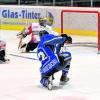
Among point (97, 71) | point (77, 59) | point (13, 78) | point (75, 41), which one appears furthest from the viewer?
point (75, 41)

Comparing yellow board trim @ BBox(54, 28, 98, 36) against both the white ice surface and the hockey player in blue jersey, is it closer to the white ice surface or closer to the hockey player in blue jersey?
the white ice surface

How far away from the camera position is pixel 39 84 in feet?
22.4

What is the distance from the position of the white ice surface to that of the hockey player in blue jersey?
0.21 meters

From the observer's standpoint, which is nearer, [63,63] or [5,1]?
[63,63]

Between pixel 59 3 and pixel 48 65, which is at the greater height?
pixel 59 3

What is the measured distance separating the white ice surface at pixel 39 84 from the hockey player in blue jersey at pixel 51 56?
0.21 meters

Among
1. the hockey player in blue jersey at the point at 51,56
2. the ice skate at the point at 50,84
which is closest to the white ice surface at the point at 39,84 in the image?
the ice skate at the point at 50,84

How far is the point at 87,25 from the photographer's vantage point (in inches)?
547

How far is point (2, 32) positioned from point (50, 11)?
5.91 feet

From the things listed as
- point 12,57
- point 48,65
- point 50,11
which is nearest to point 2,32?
point 50,11

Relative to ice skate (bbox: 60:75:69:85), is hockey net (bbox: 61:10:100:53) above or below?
above

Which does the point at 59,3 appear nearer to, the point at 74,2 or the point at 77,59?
the point at 74,2

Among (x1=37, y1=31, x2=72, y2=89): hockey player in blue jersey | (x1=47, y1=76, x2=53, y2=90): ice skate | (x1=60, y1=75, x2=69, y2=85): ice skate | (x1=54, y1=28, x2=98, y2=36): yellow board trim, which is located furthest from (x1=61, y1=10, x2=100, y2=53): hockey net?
(x1=47, y1=76, x2=53, y2=90): ice skate

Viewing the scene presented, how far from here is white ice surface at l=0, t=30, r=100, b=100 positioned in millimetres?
6016
